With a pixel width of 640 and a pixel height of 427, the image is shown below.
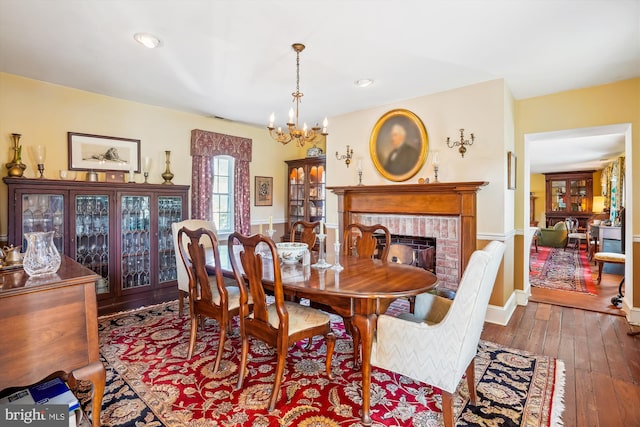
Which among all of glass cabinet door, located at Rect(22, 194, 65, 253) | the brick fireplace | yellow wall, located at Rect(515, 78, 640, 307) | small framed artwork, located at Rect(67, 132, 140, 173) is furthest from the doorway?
glass cabinet door, located at Rect(22, 194, 65, 253)

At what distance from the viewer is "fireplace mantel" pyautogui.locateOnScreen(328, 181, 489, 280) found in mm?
3441

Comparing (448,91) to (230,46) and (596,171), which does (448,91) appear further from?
(596,171)

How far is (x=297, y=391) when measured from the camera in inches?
83.5

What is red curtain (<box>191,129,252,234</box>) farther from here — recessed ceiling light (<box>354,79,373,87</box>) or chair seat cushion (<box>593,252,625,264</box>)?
chair seat cushion (<box>593,252,625,264</box>)

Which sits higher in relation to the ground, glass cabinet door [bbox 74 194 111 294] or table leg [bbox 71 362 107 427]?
glass cabinet door [bbox 74 194 111 294]

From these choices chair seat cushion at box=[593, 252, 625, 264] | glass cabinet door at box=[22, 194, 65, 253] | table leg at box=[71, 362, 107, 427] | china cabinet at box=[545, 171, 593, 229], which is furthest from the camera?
china cabinet at box=[545, 171, 593, 229]

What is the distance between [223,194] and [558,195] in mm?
11415

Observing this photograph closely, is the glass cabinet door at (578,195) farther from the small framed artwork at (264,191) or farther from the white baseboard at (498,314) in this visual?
the small framed artwork at (264,191)

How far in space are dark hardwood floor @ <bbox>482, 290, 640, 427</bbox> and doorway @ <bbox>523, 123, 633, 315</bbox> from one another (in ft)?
1.05

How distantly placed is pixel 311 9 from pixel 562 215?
39.4 feet

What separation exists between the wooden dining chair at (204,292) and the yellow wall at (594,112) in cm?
384

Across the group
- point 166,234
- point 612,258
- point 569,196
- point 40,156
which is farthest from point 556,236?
point 40,156

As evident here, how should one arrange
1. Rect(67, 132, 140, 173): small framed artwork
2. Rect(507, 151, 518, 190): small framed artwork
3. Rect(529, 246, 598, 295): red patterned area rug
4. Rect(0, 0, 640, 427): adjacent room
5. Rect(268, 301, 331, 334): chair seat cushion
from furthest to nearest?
Rect(529, 246, 598, 295): red patterned area rug, Rect(67, 132, 140, 173): small framed artwork, Rect(507, 151, 518, 190): small framed artwork, Rect(268, 301, 331, 334): chair seat cushion, Rect(0, 0, 640, 427): adjacent room

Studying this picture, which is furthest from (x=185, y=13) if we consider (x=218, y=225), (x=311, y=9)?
(x=218, y=225)
